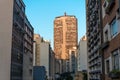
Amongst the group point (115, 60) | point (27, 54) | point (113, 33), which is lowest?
point (115, 60)

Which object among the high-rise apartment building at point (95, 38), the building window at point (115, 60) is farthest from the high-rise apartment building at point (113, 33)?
the high-rise apartment building at point (95, 38)

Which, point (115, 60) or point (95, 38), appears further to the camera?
point (95, 38)

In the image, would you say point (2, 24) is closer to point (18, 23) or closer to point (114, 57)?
point (114, 57)

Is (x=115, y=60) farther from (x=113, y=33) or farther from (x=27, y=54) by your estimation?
(x=27, y=54)

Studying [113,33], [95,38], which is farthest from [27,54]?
[113,33]

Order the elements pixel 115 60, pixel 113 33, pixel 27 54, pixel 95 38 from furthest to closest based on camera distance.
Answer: pixel 27 54 < pixel 95 38 < pixel 113 33 < pixel 115 60

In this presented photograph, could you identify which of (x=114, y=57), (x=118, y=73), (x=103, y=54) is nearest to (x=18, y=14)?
(x=103, y=54)

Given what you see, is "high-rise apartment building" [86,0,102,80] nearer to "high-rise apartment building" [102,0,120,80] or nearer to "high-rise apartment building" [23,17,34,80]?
"high-rise apartment building" [102,0,120,80]

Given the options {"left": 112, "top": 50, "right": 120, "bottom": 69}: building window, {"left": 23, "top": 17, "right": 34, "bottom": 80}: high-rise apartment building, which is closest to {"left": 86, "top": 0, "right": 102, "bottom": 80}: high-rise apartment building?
{"left": 112, "top": 50, "right": 120, "bottom": 69}: building window

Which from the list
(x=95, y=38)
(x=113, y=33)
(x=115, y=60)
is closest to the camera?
(x=115, y=60)

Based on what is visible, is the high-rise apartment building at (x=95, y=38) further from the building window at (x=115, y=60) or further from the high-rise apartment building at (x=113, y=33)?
the building window at (x=115, y=60)

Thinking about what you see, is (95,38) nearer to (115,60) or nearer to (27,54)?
(27,54)

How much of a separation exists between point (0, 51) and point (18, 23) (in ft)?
129

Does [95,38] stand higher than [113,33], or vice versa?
[95,38]
